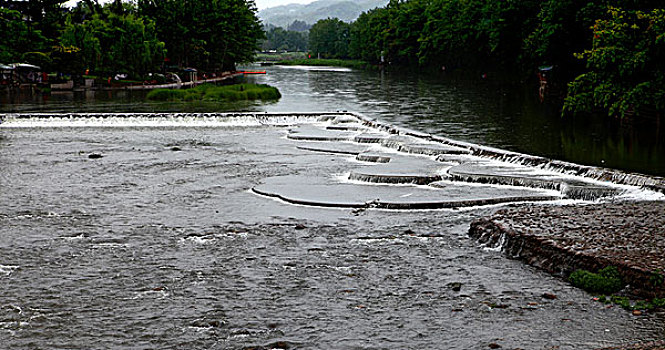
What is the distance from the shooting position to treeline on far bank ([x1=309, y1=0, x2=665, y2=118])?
1089 inches

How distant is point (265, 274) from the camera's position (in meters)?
11.8

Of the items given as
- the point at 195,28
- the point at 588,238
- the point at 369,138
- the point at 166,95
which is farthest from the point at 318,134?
the point at 195,28

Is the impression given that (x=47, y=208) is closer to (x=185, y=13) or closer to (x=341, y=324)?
(x=341, y=324)

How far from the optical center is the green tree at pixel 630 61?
26.9 m

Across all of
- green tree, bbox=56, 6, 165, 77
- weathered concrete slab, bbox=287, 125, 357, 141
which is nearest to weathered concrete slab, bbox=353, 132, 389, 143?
weathered concrete slab, bbox=287, 125, 357, 141

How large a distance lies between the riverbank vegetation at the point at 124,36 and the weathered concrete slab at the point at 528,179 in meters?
52.9

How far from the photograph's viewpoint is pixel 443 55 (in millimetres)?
106500

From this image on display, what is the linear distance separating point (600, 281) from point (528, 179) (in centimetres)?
803

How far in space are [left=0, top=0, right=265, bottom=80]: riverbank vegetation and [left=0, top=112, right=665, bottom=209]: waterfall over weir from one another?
4596 centimetres

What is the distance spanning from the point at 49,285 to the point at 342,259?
14.7 feet

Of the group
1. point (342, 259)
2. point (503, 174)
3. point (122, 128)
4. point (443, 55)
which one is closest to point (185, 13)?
point (443, 55)

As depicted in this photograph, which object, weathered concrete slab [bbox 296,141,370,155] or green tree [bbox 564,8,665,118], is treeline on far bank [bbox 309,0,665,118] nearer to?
green tree [bbox 564,8,665,118]

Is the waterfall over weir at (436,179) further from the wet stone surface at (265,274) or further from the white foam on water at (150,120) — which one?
the white foam on water at (150,120)

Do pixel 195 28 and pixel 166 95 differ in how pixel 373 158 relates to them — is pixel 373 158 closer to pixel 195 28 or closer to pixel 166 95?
pixel 166 95
